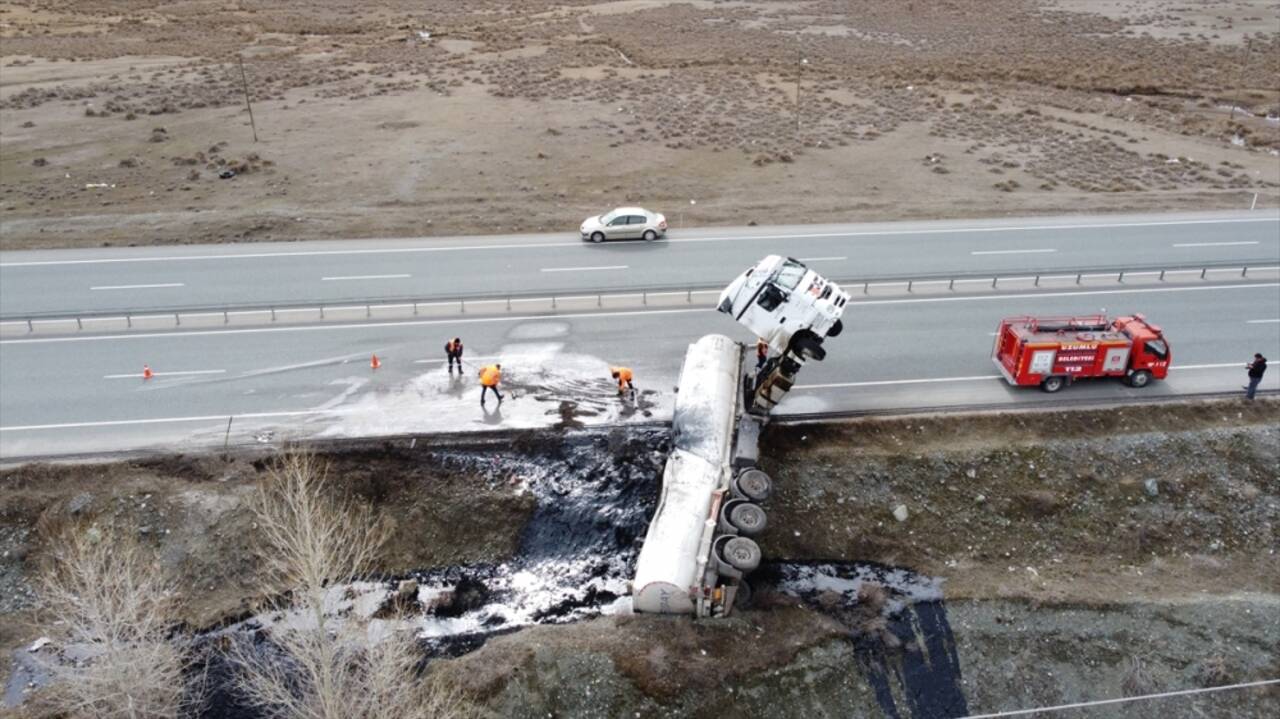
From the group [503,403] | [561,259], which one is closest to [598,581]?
A: [503,403]

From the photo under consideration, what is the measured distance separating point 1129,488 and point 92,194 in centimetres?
4262

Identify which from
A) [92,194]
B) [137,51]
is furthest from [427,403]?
[137,51]

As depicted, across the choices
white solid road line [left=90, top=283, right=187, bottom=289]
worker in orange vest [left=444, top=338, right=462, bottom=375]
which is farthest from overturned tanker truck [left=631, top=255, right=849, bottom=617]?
white solid road line [left=90, top=283, right=187, bottom=289]

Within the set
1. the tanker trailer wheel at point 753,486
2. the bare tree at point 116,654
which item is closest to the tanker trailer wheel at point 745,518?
the tanker trailer wheel at point 753,486

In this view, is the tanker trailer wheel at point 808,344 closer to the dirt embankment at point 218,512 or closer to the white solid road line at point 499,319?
the dirt embankment at point 218,512

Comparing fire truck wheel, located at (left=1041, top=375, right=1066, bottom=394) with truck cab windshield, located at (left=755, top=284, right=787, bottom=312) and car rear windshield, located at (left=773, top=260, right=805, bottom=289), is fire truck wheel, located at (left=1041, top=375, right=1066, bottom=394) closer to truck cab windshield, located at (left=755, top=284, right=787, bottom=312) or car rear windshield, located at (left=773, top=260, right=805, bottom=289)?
car rear windshield, located at (left=773, top=260, right=805, bottom=289)

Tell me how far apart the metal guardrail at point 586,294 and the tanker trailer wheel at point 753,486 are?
35.4 ft

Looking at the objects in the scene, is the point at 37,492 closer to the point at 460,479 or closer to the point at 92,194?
the point at 460,479

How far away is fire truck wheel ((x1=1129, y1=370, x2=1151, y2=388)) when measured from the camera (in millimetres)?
23266

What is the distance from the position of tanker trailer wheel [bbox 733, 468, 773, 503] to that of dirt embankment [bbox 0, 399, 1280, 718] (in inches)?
58.3

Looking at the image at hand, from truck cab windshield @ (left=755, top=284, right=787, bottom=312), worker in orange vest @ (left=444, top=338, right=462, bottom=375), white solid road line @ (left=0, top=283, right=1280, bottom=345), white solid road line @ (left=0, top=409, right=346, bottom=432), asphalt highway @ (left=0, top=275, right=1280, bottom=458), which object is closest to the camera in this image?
truck cab windshield @ (left=755, top=284, right=787, bottom=312)

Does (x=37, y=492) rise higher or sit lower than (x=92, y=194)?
lower

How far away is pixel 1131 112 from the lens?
52.0 meters

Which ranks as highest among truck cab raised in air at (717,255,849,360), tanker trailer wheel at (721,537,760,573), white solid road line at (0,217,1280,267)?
truck cab raised in air at (717,255,849,360)
